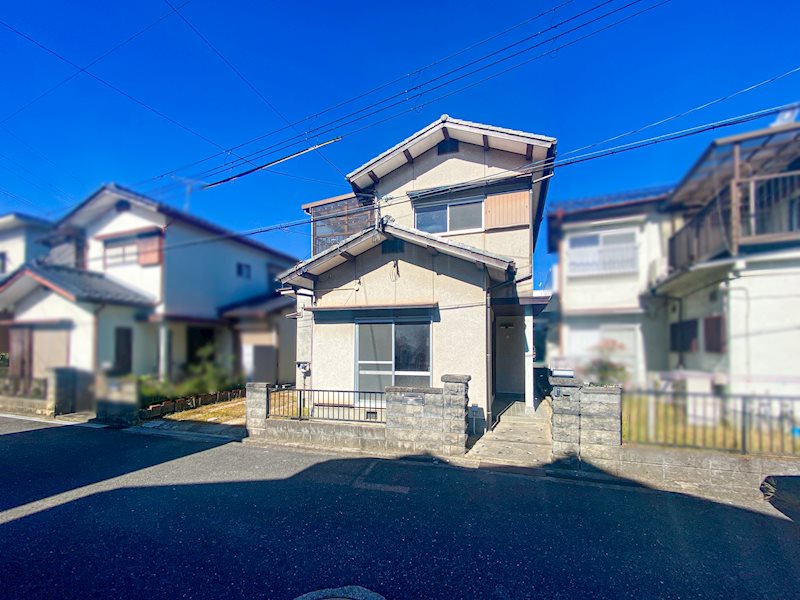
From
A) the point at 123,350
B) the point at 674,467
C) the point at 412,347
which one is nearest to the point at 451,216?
the point at 412,347

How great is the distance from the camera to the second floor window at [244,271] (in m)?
2.24

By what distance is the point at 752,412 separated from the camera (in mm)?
1473

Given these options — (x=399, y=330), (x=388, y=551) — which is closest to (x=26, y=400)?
(x=388, y=551)

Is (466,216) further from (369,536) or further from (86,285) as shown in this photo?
(86,285)

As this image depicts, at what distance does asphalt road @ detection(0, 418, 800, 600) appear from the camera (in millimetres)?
2568

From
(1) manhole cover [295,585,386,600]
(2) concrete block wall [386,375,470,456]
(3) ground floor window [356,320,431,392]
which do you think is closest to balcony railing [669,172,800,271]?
(1) manhole cover [295,585,386,600]

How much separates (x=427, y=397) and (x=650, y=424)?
3.71 metres

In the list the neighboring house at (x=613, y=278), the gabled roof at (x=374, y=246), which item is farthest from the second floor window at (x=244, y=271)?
the gabled roof at (x=374, y=246)

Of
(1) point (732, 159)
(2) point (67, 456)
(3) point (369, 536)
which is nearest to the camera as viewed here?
(1) point (732, 159)

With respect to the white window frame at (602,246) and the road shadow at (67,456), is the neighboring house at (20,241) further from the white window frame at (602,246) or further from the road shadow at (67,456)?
the road shadow at (67,456)

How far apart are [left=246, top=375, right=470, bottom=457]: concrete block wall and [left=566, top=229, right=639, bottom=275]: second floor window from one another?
4021mm

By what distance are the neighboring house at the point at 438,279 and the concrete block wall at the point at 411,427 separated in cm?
119

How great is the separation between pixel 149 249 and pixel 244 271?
55 centimetres

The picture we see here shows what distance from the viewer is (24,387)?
2.29m
